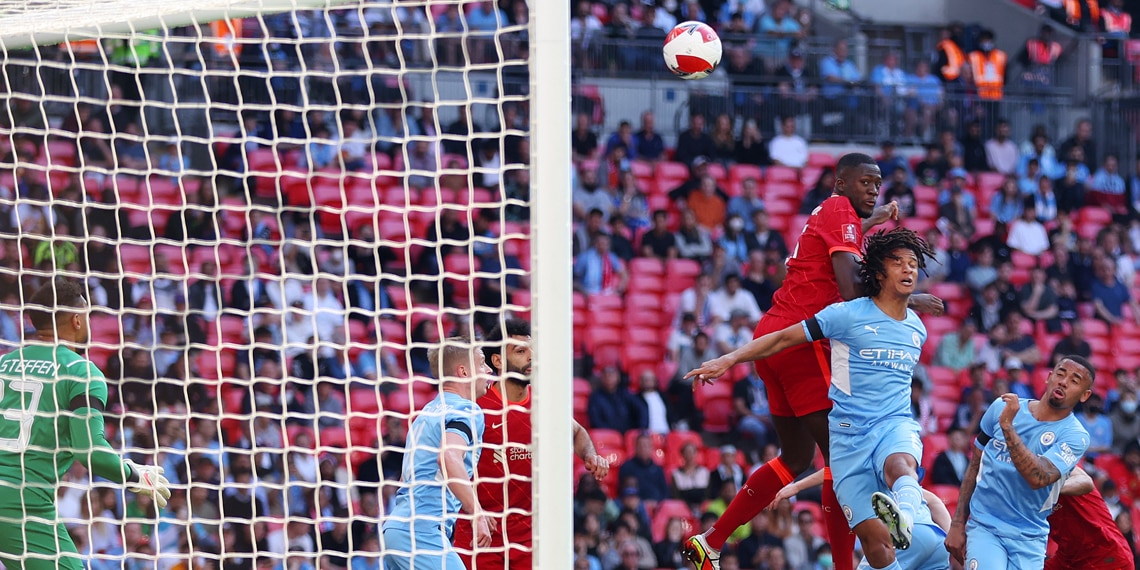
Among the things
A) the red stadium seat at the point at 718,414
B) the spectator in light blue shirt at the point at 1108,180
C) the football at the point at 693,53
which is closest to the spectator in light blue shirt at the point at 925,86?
the spectator in light blue shirt at the point at 1108,180

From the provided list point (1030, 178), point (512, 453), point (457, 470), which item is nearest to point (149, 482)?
point (457, 470)

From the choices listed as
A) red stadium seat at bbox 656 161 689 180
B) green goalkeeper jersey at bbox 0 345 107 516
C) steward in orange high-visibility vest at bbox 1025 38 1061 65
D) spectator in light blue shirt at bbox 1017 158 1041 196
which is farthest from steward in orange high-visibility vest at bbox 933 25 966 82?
green goalkeeper jersey at bbox 0 345 107 516

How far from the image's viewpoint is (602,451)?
39.2ft

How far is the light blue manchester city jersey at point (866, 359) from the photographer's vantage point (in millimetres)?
6508

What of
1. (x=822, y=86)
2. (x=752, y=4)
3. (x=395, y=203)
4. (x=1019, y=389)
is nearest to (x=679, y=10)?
(x=752, y=4)

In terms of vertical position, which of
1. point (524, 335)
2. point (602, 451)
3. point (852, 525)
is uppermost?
point (524, 335)

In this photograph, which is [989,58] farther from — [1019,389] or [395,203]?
[395,203]

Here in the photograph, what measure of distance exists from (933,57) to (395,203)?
695cm

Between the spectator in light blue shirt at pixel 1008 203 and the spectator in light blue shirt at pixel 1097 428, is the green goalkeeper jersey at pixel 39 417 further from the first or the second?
the spectator in light blue shirt at pixel 1008 203

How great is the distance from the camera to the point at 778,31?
52.6 ft

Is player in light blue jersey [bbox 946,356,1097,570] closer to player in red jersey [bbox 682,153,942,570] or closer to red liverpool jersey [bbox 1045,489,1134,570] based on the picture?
red liverpool jersey [bbox 1045,489,1134,570]

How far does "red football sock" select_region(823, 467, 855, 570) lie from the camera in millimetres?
6934

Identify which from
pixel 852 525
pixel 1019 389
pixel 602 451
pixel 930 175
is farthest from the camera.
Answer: pixel 930 175

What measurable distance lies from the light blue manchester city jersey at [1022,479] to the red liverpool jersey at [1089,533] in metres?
0.30
